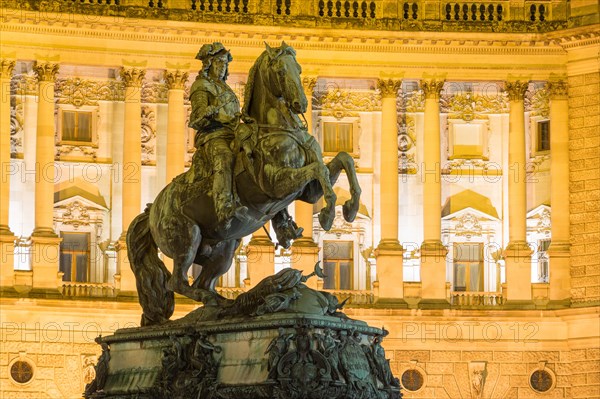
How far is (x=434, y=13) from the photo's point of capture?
6819 cm

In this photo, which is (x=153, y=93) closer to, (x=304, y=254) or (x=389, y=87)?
(x=304, y=254)

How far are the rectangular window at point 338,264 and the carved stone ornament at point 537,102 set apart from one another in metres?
8.59

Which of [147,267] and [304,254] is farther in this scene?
[304,254]

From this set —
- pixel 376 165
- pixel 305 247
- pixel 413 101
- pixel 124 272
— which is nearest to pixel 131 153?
pixel 124 272

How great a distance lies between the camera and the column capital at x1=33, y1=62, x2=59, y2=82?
65312 millimetres

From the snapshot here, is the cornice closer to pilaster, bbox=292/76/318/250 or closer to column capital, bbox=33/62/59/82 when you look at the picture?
column capital, bbox=33/62/59/82

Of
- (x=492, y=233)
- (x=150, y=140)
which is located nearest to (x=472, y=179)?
(x=492, y=233)

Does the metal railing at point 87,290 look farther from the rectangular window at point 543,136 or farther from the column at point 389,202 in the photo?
the rectangular window at point 543,136

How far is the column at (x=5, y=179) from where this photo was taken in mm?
64000

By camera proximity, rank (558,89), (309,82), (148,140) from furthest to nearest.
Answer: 1. (558,89)
2. (148,140)
3. (309,82)

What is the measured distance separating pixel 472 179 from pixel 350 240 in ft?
17.5

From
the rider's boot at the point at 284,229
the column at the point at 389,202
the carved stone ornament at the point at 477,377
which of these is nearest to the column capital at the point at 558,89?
the column at the point at 389,202

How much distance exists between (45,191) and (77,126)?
3.70 meters

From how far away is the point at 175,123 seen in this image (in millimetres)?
66438
